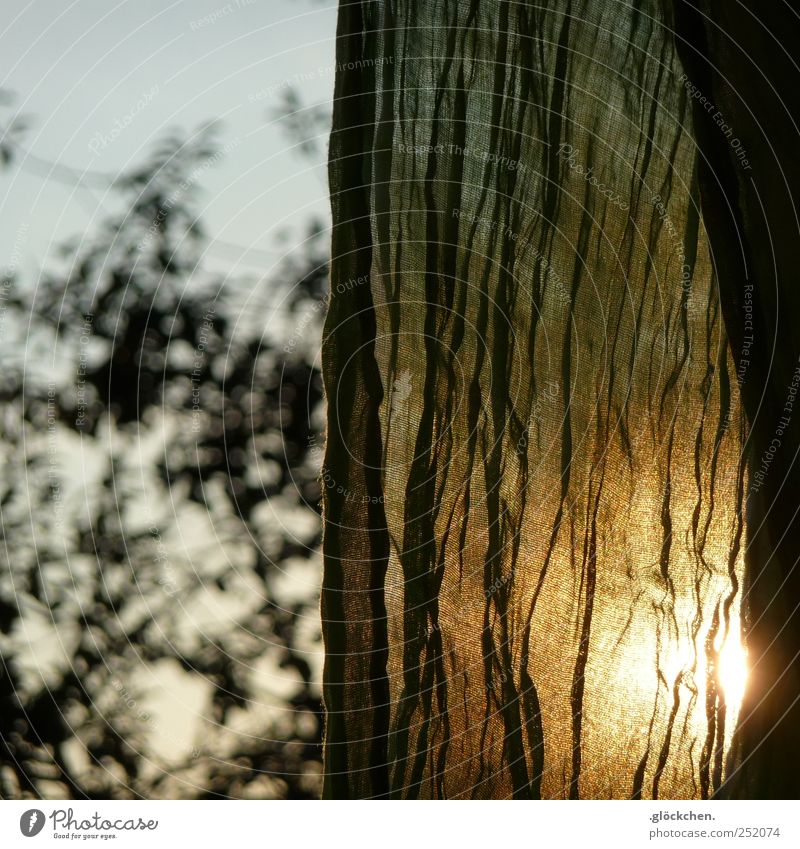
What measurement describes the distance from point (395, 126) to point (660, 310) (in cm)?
25

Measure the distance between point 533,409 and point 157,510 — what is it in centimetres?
31

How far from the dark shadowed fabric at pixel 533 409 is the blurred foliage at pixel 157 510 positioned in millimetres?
74

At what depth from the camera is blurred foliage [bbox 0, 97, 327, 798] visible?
2.39 feet

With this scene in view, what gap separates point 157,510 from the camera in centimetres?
74

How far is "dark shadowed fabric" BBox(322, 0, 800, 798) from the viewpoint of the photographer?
686mm

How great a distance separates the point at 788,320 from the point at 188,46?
0.53 metres

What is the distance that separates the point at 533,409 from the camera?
70 centimetres

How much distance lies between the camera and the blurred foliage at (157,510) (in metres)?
0.73

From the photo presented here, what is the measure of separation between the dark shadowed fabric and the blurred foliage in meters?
0.07

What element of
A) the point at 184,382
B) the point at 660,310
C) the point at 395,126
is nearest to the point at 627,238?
the point at 660,310
